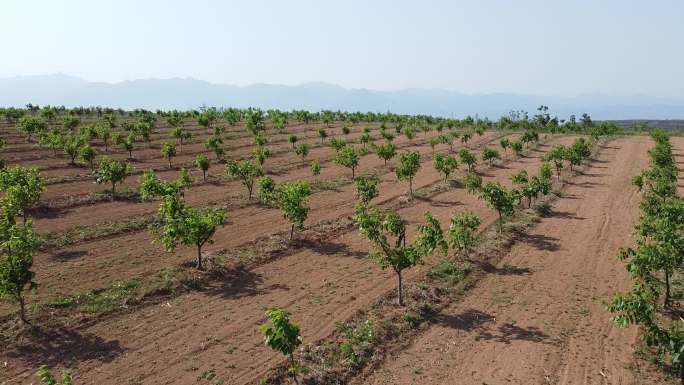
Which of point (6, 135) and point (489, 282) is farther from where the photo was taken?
point (6, 135)

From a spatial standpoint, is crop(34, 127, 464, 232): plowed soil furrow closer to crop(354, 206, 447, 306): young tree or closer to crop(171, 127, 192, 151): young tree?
crop(171, 127, 192, 151): young tree

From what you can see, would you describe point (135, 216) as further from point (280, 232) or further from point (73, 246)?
point (280, 232)

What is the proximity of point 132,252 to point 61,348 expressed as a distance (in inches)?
393

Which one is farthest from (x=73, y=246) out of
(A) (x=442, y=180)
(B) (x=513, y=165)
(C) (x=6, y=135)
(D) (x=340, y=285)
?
(B) (x=513, y=165)

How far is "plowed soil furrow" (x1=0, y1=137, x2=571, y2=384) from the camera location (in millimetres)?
17031

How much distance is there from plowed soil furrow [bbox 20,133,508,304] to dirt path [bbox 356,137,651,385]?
1437cm

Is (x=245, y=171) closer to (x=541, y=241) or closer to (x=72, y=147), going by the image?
(x=72, y=147)

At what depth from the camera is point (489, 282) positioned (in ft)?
80.2

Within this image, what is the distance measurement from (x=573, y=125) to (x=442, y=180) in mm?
81450

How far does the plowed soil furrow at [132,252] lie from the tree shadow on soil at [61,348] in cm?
372

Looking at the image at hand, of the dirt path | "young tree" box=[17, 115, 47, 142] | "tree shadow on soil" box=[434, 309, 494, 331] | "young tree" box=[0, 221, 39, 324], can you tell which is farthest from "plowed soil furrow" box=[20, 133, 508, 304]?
"young tree" box=[17, 115, 47, 142]

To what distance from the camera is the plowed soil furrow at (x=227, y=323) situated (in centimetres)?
1703

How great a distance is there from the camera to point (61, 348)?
718 inches

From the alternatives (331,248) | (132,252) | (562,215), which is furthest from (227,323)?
(562,215)
